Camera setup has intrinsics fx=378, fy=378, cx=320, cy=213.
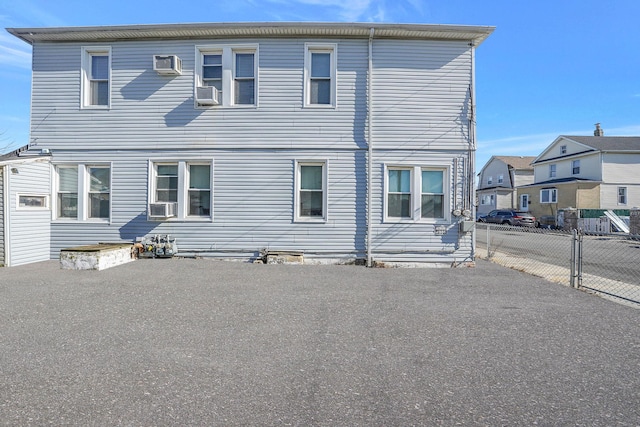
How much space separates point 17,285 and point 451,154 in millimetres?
9802

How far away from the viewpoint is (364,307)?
19.0ft

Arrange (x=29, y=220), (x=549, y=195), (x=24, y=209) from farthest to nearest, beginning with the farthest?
(x=549, y=195), (x=29, y=220), (x=24, y=209)

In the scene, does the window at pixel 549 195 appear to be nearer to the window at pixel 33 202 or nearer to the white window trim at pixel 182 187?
the white window trim at pixel 182 187

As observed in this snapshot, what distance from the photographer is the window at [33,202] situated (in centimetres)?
921

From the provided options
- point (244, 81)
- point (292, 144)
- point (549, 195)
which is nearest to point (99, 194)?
point (244, 81)

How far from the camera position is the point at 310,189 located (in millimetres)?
9891

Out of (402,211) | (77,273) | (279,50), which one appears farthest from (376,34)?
(77,273)

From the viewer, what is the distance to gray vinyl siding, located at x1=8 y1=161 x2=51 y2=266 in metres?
8.95

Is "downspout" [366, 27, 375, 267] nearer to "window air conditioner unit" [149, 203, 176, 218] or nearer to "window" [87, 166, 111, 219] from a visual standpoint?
"window air conditioner unit" [149, 203, 176, 218]

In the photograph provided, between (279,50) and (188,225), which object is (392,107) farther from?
(188,225)

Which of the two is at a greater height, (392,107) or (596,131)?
(596,131)

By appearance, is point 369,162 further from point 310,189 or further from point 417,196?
point 310,189

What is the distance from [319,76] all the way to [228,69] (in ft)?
7.86

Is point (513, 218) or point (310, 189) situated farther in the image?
point (513, 218)
